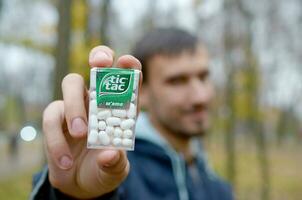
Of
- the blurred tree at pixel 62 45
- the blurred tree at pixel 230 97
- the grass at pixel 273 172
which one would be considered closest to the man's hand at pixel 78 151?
the blurred tree at pixel 62 45

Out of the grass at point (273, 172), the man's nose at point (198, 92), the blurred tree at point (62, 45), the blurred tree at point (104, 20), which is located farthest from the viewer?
the grass at point (273, 172)

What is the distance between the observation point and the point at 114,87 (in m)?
1.08

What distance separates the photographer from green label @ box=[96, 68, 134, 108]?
1.06 m

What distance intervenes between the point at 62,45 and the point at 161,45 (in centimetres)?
160

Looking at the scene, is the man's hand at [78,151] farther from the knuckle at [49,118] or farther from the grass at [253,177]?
the grass at [253,177]

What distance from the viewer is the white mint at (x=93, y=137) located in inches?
41.3

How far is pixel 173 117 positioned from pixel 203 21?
42.0 feet

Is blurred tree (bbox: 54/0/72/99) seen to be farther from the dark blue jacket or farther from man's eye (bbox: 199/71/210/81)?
man's eye (bbox: 199/71/210/81)

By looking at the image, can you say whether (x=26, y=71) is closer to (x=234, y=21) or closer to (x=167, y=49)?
(x=234, y=21)

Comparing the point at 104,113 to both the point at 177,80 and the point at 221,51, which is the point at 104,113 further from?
the point at 221,51

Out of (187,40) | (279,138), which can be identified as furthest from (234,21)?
(279,138)

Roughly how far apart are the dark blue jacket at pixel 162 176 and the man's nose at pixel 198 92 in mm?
263

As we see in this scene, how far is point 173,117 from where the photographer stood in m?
2.44

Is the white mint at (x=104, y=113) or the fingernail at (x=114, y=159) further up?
the white mint at (x=104, y=113)
